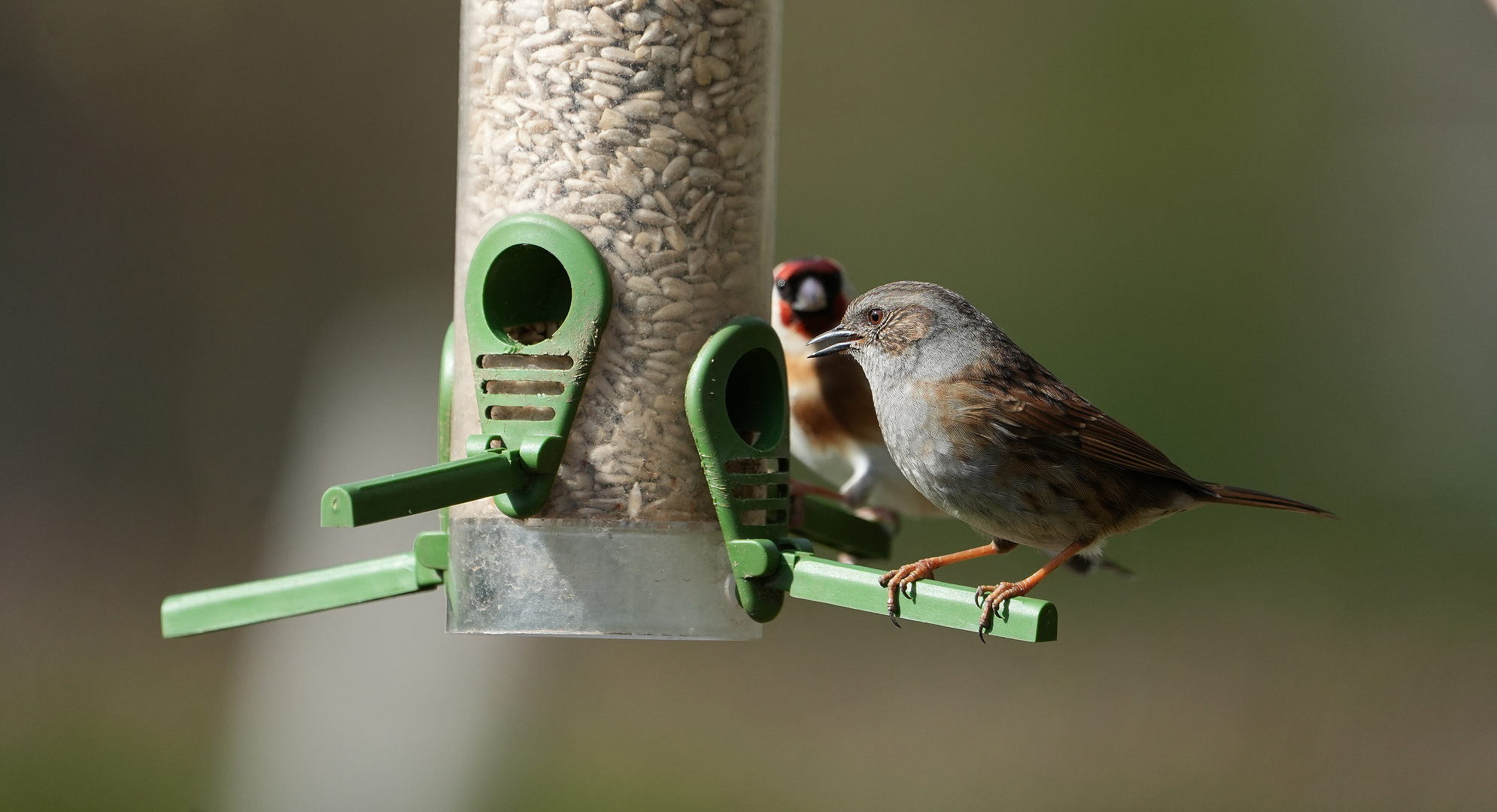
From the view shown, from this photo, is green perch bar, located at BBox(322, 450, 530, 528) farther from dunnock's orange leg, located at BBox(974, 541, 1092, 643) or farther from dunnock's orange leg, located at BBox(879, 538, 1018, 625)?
dunnock's orange leg, located at BBox(974, 541, 1092, 643)

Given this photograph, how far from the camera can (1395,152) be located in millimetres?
10273

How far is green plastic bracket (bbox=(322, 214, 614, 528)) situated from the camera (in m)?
3.42

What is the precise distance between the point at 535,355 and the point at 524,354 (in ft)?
0.09

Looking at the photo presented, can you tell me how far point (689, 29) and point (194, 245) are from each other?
6463 millimetres

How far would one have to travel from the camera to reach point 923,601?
3.07 meters

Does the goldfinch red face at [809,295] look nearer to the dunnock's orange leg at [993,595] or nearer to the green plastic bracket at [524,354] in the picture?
the green plastic bracket at [524,354]

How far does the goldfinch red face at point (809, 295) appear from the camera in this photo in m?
6.09

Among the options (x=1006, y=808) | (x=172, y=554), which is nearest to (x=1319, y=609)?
(x=1006, y=808)

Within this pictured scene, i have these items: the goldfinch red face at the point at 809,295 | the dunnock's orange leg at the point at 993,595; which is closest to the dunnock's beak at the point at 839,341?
the dunnock's orange leg at the point at 993,595

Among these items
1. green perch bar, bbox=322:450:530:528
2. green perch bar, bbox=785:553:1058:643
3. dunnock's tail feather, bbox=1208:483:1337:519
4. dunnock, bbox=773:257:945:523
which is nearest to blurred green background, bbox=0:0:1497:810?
dunnock, bbox=773:257:945:523

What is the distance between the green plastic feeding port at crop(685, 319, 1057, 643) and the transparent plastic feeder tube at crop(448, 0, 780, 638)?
89 mm

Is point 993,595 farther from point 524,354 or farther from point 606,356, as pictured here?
point 524,354

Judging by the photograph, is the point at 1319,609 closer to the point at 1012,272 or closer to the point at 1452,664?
the point at 1452,664

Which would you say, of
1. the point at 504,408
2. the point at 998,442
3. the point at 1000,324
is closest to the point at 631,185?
the point at 504,408
